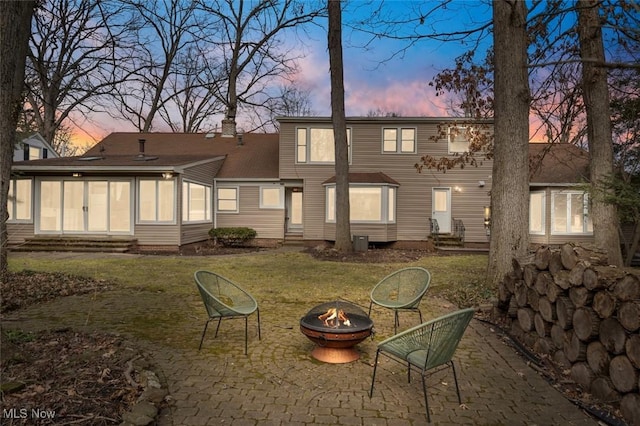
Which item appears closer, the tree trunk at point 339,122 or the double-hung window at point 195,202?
the tree trunk at point 339,122

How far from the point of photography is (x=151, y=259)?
12555 mm

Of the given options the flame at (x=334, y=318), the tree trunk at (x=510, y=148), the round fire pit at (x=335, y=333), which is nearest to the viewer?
the round fire pit at (x=335, y=333)

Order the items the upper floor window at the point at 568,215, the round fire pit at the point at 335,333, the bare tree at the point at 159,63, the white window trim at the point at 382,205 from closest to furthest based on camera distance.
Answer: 1. the round fire pit at the point at 335,333
2. the white window trim at the point at 382,205
3. the upper floor window at the point at 568,215
4. the bare tree at the point at 159,63

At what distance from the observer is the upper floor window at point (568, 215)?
687 inches

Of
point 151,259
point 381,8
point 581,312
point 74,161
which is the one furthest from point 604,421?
point 74,161

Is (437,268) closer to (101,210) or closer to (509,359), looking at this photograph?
(509,359)

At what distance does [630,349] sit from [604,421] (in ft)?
1.98

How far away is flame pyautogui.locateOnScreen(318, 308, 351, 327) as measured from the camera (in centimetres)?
414

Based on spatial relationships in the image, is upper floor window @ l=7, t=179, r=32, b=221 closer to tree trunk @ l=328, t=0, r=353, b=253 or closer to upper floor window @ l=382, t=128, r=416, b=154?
tree trunk @ l=328, t=0, r=353, b=253

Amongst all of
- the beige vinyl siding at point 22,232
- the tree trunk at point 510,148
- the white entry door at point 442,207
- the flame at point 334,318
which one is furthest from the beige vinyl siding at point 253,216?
the flame at point 334,318

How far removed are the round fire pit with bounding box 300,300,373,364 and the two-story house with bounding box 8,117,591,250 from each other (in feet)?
39.5

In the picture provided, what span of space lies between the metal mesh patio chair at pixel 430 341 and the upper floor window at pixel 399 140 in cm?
1487

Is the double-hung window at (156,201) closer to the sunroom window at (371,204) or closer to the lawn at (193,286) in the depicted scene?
the lawn at (193,286)

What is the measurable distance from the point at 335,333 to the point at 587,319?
2.30 m
